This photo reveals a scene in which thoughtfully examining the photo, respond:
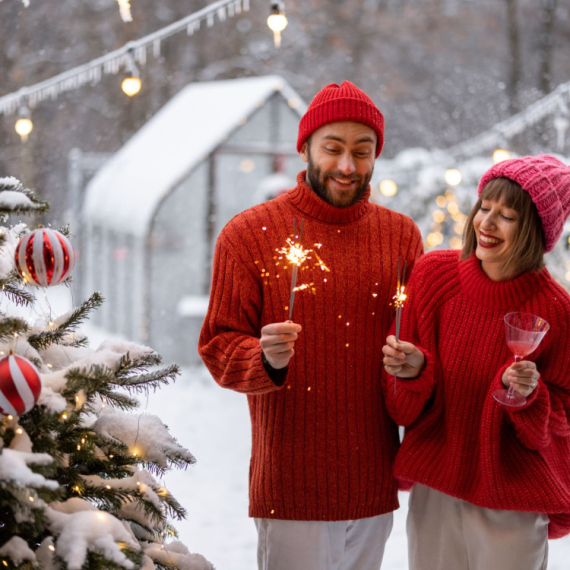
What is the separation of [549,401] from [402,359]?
1.09 feet

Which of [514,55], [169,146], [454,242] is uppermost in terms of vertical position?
[514,55]

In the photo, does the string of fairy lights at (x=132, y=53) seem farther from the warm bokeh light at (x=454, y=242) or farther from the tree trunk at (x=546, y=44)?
the tree trunk at (x=546, y=44)

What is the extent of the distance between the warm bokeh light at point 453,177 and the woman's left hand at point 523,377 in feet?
7.70

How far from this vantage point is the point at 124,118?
5.01 metres

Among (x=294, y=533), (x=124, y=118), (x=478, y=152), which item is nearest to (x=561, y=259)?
(x=478, y=152)

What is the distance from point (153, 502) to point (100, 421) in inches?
7.7

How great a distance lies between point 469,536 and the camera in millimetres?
1575

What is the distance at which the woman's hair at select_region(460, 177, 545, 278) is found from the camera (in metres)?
1.49

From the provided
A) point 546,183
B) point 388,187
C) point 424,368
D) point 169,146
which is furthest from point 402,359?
point 169,146

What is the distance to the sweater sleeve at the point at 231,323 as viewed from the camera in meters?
1.48

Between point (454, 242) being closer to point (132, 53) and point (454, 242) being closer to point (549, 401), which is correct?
point (132, 53)

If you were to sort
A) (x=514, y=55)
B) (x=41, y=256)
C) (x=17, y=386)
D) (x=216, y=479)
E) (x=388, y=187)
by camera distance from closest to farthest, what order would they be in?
1. (x=17, y=386)
2. (x=41, y=256)
3. (x=216, y=479)
4. (x=388, y=187)
5. (x=514, y=55)

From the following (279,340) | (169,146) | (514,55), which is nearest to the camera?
(279,340)

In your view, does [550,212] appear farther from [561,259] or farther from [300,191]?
[561,259]
